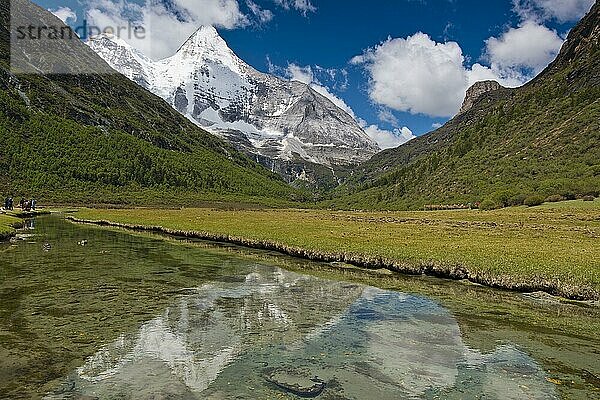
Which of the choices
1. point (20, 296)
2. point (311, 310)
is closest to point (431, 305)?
point (311, 310)

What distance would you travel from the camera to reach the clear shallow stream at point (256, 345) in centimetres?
1634

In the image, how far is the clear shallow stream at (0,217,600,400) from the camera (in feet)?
53.6

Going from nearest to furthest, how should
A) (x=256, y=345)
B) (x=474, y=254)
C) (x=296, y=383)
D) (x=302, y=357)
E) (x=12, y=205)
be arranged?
(x=296, y=383) < (x=302, y=357) < (x=256, y=345) < (x=474, y=254) < (x=12, y=205)

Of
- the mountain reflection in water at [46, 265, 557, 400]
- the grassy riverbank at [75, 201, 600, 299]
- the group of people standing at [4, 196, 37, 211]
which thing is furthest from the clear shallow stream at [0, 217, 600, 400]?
the group of people standing at [4, 196, 37, 211]

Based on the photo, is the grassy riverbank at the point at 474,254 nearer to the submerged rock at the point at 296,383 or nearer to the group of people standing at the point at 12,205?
the submerged rock at the point at 296,383

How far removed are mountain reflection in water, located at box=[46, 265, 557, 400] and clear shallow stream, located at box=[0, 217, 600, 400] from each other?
6cm

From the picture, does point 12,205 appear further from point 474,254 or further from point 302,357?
point 302,357

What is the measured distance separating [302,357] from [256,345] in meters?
2.65

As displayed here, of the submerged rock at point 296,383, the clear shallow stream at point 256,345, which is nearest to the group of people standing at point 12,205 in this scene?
the clear shallow stream at point 256,345

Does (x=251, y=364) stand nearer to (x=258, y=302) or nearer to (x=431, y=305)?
(x=258, y=302)

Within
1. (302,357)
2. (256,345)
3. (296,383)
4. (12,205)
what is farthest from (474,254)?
(12,205)

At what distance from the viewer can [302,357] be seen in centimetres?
1953

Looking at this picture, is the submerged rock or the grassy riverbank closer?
the submerged rock

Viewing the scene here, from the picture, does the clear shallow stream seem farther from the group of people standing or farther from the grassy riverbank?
the group of people standing
